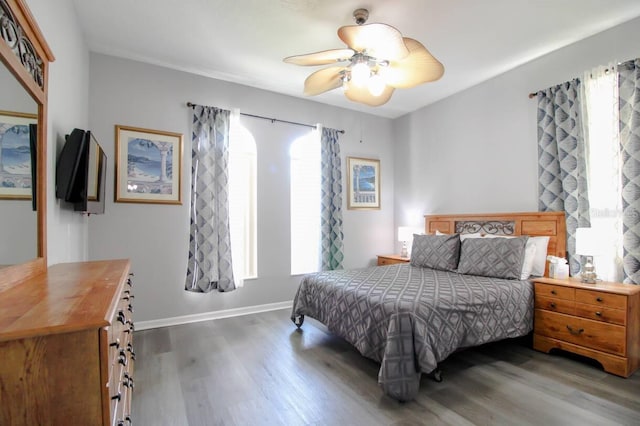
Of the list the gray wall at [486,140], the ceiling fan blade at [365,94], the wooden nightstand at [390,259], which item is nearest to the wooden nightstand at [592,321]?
the gray wall at [486,140]

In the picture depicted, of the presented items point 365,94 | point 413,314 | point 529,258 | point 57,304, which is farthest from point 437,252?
Result: point 57,304

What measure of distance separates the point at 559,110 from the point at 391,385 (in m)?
3.10

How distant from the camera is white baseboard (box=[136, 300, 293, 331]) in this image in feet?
11.0

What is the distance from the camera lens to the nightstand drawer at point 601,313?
7.56 ft

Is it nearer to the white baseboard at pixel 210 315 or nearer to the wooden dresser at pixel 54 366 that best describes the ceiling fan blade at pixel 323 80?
the wooden dresser at pixel 54 366

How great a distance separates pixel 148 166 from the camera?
339cm

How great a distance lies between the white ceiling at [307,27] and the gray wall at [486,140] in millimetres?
176

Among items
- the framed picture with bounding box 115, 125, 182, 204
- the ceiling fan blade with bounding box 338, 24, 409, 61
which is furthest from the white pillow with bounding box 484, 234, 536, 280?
the framed picture with bounding box 115, 125, 182, 204

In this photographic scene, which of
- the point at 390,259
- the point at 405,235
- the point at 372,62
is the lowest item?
the point at 390,259

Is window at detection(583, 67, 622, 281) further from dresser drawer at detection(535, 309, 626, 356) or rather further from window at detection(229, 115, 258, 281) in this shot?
window at detection(229, 115, 258, 281)

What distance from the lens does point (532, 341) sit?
9.45 ft

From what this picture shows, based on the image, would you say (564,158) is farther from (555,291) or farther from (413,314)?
(413,314)

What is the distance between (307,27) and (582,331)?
3.45 meters

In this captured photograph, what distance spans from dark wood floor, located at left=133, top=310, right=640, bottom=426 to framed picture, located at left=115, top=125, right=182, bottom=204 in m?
1.52
